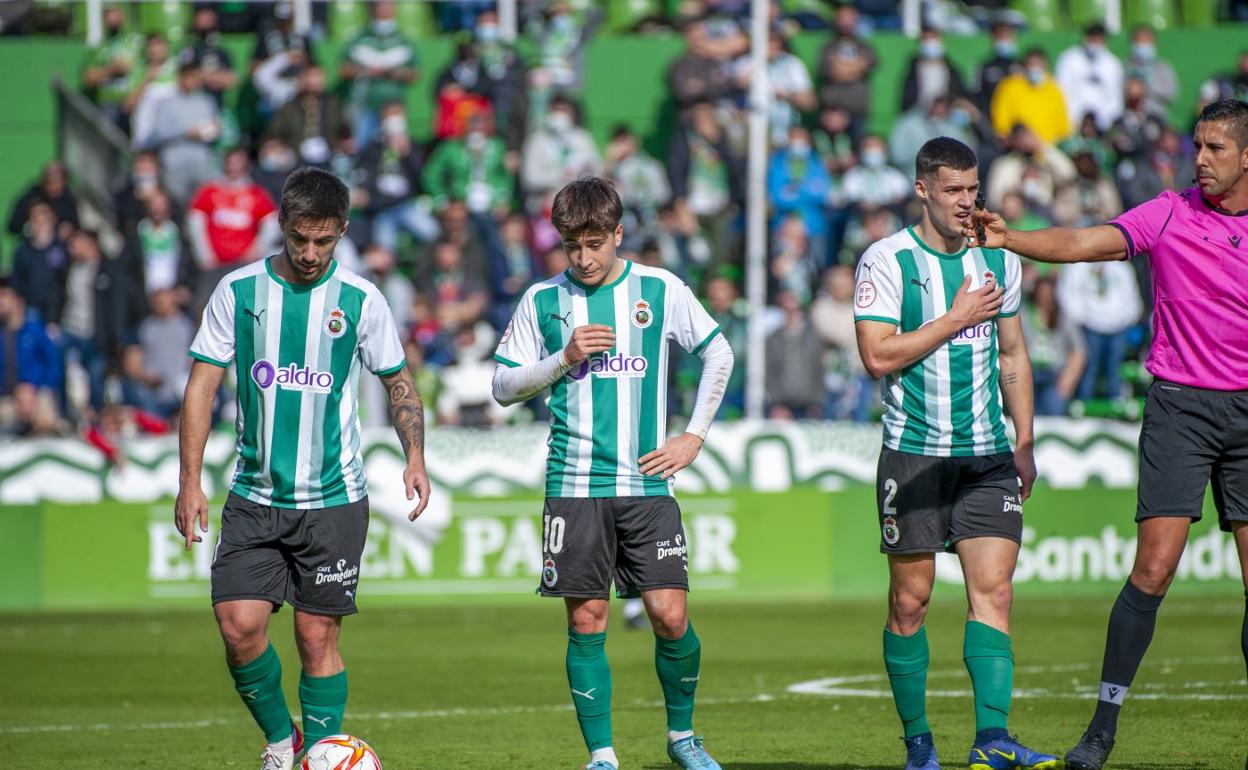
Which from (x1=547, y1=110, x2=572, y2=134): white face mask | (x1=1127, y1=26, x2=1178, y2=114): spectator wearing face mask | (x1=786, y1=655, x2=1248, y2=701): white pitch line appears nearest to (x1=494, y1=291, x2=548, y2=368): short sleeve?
(x1=786, y1=655, x2=1248, y2=701): white pitch line

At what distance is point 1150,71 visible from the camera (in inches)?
858

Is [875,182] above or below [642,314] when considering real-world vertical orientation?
above

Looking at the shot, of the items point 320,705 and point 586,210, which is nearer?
point 586,210

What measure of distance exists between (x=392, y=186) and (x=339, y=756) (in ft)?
45.3

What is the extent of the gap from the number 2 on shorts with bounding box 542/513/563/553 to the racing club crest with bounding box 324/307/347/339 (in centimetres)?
109

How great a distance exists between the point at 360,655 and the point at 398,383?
6.04m

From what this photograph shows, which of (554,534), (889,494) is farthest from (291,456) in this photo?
(889,494)

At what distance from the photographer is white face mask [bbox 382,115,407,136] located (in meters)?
20.4

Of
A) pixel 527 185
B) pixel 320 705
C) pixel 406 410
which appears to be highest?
pixel 527 185

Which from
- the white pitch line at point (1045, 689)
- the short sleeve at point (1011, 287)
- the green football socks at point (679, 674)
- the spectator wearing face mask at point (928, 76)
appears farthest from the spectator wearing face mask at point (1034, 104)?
the green football socks at point (679, 674)

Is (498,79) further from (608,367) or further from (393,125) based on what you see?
(608,367)

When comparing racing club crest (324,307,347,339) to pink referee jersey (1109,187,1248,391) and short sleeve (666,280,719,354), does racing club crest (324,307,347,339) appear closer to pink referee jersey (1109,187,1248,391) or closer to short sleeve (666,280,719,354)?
short sleeve (666,280,719,354)

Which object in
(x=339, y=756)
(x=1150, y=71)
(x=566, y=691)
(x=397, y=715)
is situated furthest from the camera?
(x=1150, y=71)

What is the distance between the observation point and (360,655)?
13.2 metres
